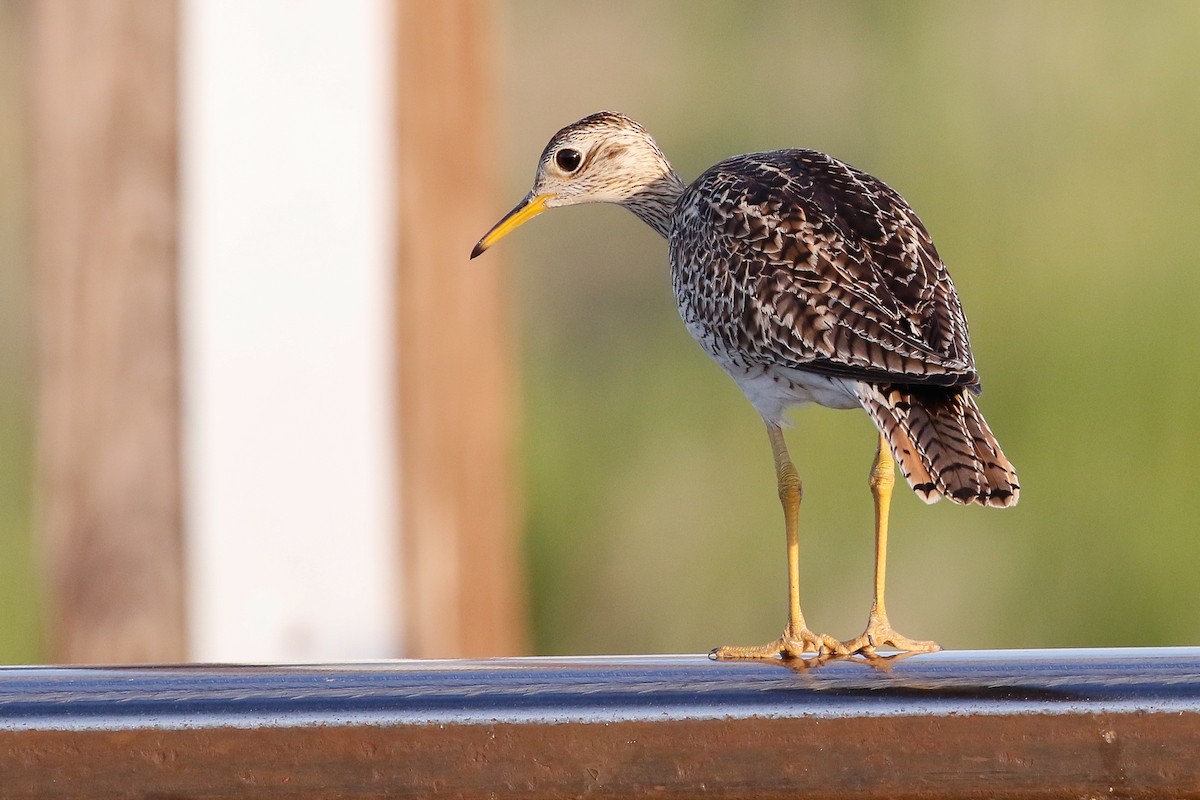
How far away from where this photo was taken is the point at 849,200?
494 centimetres

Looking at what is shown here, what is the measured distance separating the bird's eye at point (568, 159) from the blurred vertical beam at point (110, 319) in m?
1.48

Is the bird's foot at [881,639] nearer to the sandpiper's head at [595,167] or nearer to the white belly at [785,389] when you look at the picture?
the white belly at [785,389]

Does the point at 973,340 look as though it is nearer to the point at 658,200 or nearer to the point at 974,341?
the point at 974,341

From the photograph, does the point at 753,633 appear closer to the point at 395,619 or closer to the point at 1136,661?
the point at 395,619

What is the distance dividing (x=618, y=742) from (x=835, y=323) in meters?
1.95

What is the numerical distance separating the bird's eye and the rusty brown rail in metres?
3.43

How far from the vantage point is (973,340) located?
27.1 feet

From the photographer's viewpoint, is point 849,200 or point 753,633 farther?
point 753,633

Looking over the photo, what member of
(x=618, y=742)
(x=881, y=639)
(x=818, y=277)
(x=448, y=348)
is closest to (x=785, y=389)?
(x=818, y=277)

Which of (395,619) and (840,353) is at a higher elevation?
(840,353)

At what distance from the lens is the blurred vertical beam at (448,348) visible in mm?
6742

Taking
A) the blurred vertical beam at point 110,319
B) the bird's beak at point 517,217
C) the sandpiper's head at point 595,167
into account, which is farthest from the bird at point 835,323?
the blurred vertical beam at point 110,319

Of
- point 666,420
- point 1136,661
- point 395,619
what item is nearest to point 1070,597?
point 666,420

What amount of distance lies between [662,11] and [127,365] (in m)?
3.96
